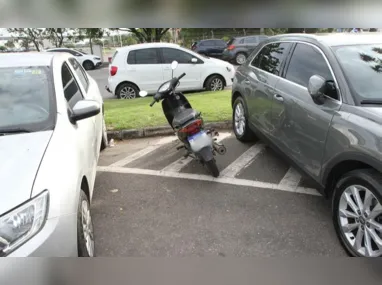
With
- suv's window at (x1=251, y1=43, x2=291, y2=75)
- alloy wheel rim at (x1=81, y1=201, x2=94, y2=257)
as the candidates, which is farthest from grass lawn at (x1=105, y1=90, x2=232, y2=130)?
alloy wheel rim at (x1=81, y1=201, x2=94, y2=257)

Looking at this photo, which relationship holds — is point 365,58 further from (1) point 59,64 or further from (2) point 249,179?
(1) point 59,64

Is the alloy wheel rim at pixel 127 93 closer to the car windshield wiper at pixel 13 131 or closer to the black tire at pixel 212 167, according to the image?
the black tire at pixel 212 167

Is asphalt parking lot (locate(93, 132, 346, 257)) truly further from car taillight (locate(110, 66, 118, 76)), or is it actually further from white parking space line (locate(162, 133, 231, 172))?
car taillight (locate(110, 66, 118, 76))

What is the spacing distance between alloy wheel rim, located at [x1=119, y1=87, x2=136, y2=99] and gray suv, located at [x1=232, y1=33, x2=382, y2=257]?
5.93 m

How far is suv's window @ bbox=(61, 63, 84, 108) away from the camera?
9.98 ft

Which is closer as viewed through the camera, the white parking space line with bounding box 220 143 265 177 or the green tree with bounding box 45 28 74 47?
the green tree with bounding box 45 28 74 47

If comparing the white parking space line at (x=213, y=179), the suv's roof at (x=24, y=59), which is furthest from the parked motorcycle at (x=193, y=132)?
the suv's roof at (x=24, y=59)

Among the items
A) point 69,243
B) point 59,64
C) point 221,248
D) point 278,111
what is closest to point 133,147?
point 59,64

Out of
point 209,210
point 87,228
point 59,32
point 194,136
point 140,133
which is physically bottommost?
point 209,210

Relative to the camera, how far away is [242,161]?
429cm

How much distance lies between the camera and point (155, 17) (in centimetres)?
69

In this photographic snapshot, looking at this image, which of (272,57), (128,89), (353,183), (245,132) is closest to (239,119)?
(245,132)

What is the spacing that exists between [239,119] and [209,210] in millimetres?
2085

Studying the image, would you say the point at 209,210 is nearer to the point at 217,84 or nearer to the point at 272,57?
the point at 272,57
